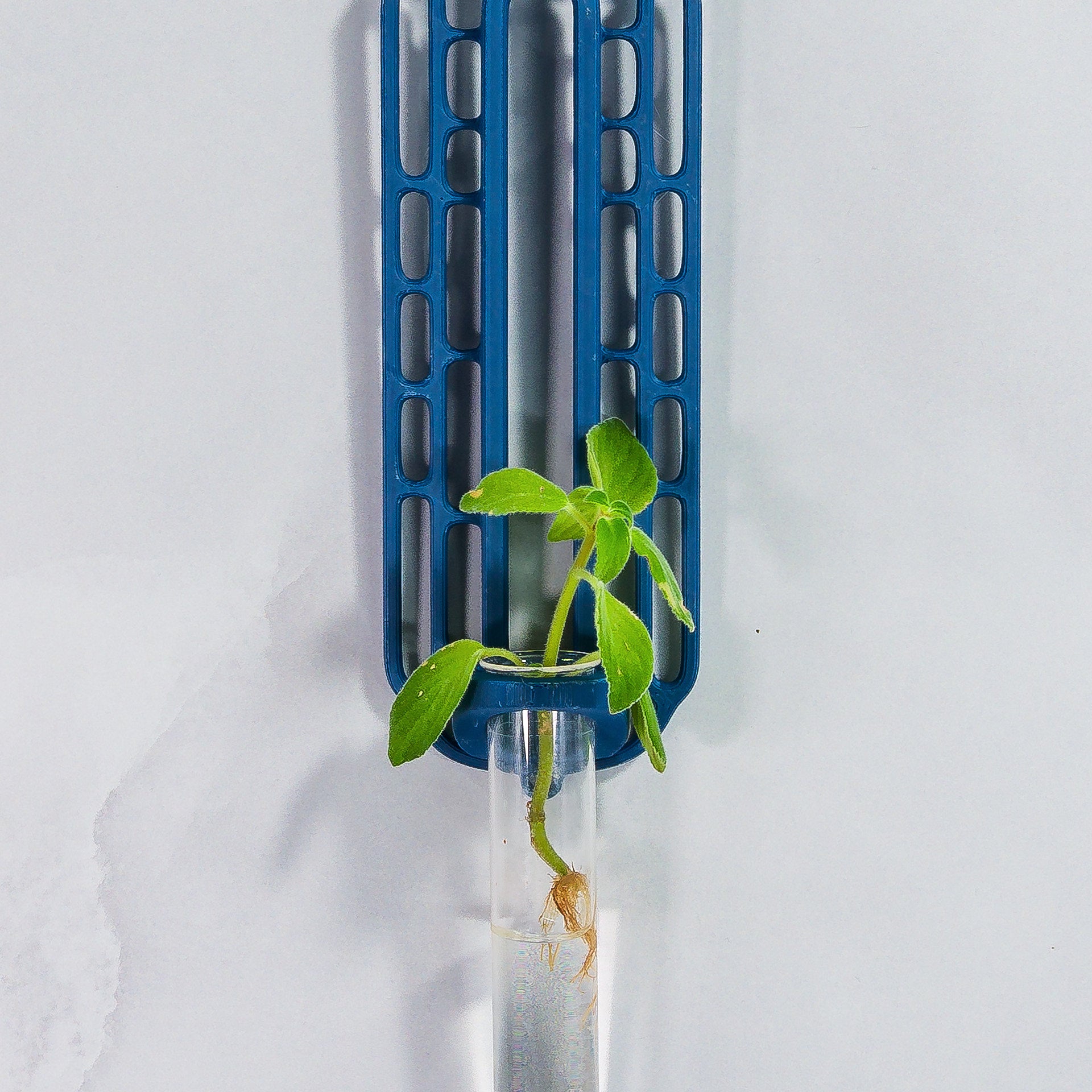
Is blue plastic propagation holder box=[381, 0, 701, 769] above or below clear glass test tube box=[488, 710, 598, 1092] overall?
above

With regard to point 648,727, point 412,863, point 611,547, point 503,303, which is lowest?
point 412,863

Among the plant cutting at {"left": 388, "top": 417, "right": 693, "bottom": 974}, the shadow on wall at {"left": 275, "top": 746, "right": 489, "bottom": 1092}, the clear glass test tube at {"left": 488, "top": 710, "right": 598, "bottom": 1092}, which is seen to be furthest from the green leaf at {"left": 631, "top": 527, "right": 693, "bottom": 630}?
the shadow on wall at {"left": 275, "top": 746, "right": 489, "bottom": 1092}

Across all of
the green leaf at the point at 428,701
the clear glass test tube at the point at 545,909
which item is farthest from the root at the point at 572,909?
the green leaf at the point at 428,701

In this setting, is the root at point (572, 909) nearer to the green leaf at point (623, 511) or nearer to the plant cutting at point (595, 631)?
the plant cutting at point (595, 631)

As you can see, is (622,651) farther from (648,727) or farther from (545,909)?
(545,909)

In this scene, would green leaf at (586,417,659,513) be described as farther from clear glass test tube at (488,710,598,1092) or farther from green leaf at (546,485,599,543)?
clear glass test tube at (488,710,598,1092)

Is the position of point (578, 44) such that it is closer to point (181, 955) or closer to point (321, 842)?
point (321, 842)

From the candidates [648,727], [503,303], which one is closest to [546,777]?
[648,727]
